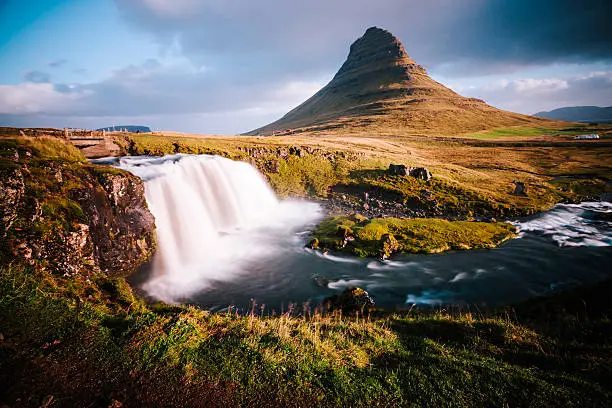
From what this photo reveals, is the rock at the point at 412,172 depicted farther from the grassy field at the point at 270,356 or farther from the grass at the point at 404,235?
the grassy field at the point at 270,356

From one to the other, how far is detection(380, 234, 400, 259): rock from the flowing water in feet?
2.50

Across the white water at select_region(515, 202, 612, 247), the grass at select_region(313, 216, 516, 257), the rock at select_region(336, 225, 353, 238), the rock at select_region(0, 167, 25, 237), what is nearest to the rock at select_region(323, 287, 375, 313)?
the grass at select_region(313, 216, 516, 257)

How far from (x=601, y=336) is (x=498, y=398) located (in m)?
6.42

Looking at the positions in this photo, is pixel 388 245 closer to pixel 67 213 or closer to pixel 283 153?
pixel 67 213

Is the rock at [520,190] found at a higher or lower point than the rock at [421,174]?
lower

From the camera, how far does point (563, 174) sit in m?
53.6

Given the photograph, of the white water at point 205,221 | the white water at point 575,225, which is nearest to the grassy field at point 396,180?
the white water at point 575,225

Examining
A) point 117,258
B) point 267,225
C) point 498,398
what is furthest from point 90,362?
point 267,225

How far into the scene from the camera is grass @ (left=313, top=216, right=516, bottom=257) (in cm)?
2178

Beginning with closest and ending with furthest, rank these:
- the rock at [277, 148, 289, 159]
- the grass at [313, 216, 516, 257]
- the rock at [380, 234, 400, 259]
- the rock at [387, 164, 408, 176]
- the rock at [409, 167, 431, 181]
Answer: the rock at [380, 234, 400, 259] < the grass at [313, 216, 516, 257] < the rock at [409, 167, 431, 181] < the rock at [387, 164, 408, 176] < the rock at [277, 148, 289, 159]

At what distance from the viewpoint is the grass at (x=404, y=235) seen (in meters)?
21.8

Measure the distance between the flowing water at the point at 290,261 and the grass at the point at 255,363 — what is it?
7.48 metres

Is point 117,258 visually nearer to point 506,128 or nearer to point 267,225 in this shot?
point 267,225

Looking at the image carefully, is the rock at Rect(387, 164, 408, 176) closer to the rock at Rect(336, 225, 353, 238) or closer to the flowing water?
the flowing water
